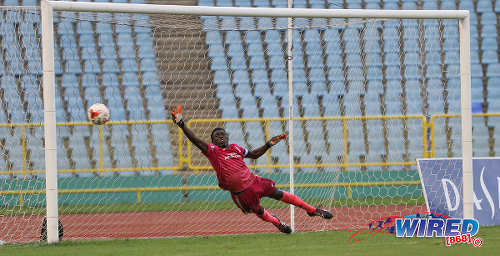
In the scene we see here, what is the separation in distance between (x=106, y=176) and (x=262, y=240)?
6145 millimetres

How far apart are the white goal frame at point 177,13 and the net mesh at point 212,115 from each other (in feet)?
2.04

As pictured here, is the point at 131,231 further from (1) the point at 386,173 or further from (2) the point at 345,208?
(1) the point at 386,173

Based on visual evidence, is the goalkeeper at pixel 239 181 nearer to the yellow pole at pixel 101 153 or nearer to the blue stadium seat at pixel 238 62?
the blue stadium seat at pixel 238 62

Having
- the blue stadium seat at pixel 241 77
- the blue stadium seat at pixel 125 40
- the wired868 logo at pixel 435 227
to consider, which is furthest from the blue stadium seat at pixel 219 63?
the wired868 logo at pixel 435 227

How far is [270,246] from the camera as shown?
8711 mm

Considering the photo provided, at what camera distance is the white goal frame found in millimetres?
9188

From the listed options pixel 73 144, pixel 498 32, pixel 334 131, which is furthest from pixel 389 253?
pixel 498 32

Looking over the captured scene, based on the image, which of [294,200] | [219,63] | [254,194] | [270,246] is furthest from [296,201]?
[219,63]

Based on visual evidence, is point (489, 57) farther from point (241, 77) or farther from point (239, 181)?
point (239, 181)

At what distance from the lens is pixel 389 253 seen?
784 centimetres

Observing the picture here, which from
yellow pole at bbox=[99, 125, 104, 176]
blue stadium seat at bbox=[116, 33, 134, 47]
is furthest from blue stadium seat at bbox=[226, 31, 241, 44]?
yellow pole at bbox=[99, 125, 104, 176]

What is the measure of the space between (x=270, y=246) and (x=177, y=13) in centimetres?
330

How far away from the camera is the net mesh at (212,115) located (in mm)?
11210

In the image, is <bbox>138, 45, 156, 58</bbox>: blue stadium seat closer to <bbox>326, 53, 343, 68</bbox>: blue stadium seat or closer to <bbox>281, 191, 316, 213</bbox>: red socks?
<bbox>326, 53, 343, 68</bbox>: blue stadium seat
